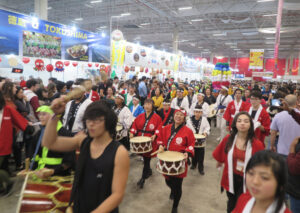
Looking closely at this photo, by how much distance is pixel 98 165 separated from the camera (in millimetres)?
1392

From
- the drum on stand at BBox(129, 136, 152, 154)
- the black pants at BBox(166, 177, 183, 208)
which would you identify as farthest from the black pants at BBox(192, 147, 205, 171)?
the black pants at BBox(166, 177, 183, 208)

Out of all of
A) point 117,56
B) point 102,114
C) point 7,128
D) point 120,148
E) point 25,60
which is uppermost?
Result: point 117,56

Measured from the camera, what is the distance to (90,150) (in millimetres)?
1467

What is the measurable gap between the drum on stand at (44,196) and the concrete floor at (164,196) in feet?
5.05

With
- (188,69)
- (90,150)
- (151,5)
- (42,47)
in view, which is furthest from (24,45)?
(188,69)

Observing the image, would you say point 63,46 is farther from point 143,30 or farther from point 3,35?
point 143,30

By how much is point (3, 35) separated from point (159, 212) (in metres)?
6.23

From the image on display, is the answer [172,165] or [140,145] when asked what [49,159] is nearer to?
[172,165]

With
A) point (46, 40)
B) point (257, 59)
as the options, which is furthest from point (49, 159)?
point (257, 59)

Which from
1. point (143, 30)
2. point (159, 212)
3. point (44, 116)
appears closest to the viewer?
point (44, 116)

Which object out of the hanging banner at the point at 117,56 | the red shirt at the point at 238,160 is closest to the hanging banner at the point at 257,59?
the hanging banner at the point at 117,56

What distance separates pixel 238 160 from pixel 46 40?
716 centimetres

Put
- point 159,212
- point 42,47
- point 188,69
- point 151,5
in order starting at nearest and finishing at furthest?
1. point 159,212
2. point 42,47
3. point 151,5
4. point 188,69

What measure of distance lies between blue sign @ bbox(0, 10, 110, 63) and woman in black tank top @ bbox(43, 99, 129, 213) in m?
6.15
